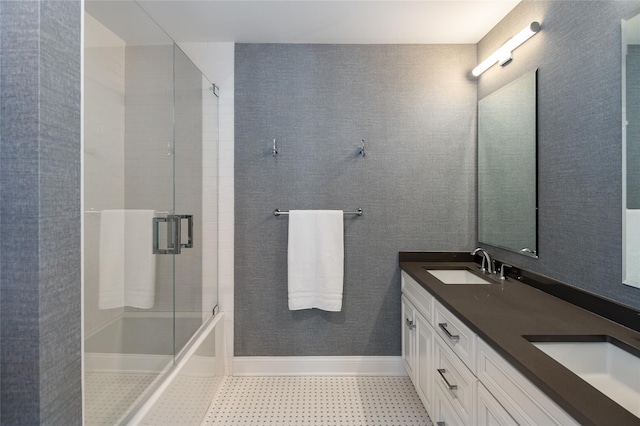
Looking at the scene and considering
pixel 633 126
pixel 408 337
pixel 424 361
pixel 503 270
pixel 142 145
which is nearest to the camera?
pixel 633 126

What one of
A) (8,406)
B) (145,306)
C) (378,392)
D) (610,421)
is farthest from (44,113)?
(378,392)

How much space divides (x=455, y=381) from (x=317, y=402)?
102 cm

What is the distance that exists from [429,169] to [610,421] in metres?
1.94

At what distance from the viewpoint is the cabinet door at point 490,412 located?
108cm

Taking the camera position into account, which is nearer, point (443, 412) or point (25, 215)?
point (25, 215)

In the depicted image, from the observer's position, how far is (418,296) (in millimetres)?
2088

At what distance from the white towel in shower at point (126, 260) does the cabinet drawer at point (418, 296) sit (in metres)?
1.40

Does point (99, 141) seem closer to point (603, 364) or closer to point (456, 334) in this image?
point (456, 334)

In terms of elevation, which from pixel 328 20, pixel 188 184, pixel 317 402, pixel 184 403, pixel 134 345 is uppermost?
pixel 328 20

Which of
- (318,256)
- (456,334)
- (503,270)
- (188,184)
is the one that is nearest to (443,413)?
(456,334)

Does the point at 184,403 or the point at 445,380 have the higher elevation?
the point at 445,380

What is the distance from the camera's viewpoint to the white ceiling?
2033mm

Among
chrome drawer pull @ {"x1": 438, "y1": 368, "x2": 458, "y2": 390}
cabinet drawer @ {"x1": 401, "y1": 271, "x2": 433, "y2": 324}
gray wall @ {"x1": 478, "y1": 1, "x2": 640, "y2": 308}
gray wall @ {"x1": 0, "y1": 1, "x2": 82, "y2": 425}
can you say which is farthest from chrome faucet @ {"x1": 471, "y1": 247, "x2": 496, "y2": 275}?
gray wall @ {"x1": 0, "y1": 1, "x2": 82, "y2": 425}

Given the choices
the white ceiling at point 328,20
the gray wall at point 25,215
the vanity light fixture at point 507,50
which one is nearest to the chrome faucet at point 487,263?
the vanity light fixture at point 507,50
